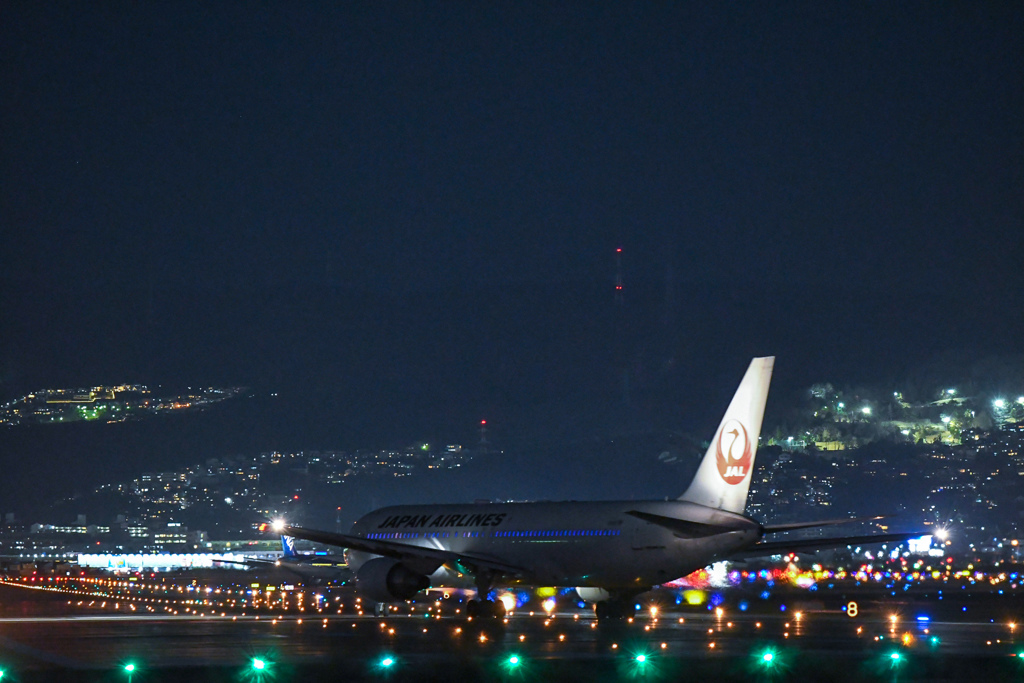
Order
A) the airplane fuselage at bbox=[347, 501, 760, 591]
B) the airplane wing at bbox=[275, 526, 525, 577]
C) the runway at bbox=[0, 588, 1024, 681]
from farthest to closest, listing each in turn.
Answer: the airplane wing at bbox=[275, 526, 525, 577], the airplane fuselage at bbox=[347, 501, 760, 591], the runway at bbox=[0, 588, 1024, 681]

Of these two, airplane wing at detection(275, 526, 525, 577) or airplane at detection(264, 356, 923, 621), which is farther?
airplane wing at detection(275, 526, 525, 577)

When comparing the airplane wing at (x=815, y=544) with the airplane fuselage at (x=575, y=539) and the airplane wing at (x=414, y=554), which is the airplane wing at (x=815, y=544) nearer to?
the airplane fuselage at (x=575, y=539)

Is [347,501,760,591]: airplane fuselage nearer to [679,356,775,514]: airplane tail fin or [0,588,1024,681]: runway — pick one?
[679,356,775,514]: airplane tail fin

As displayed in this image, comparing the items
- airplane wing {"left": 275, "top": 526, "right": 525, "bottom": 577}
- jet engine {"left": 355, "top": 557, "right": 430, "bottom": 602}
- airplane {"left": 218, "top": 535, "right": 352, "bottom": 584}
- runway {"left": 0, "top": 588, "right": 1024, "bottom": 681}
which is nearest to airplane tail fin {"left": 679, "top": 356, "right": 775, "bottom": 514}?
runway {"left": 0, "top": 588, "right": 1024, "bottom": 681}

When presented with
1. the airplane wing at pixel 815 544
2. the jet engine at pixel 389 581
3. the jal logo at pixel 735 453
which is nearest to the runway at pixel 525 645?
the jet engine at pixel 389 581

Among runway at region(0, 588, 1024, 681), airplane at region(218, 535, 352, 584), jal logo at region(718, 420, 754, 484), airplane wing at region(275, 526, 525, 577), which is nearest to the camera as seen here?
runway at region(0, 588, 1024, 681)

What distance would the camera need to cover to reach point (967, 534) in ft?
585

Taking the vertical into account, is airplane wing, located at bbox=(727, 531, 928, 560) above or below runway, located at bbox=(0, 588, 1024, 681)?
above

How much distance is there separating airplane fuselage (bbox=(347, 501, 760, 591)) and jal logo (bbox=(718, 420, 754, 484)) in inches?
54.1

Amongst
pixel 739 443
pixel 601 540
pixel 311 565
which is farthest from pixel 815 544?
pixel 311 565

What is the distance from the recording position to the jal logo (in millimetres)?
42656

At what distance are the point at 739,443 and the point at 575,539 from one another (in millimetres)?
7183

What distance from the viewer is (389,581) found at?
45.5m

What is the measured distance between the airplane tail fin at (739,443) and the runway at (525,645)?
4.11m
